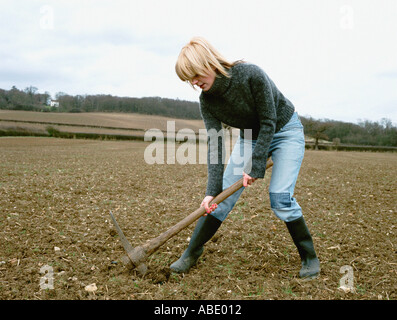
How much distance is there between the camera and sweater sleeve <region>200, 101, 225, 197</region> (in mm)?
2898

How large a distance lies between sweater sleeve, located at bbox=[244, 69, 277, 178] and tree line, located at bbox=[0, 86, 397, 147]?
44551mm

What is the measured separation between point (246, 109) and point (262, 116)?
15 centimetres

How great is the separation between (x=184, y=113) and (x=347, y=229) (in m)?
61.9

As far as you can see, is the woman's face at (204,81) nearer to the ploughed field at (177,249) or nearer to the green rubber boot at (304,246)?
the green rubber boot at (304,246)

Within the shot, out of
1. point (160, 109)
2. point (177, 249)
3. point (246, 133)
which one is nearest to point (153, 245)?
point (177, 249)

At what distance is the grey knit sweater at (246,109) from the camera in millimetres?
2479

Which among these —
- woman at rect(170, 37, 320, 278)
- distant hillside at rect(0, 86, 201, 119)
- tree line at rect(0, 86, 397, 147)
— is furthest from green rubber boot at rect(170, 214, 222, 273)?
distant hillside at rect(0, 86, 201, 119)

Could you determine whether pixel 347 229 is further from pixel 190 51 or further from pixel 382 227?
pixel 190 51

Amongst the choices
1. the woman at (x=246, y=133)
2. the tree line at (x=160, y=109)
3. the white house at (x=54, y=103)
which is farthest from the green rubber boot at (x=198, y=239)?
the white house at (x=54, y=103)

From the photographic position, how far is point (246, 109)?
8.57 ft

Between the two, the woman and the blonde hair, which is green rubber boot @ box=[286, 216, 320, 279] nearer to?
the woman

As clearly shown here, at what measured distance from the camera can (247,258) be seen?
11.0 ft

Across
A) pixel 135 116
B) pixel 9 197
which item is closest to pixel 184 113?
pixel 135 116

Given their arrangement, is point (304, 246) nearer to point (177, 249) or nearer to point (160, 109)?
point (177, 249)
